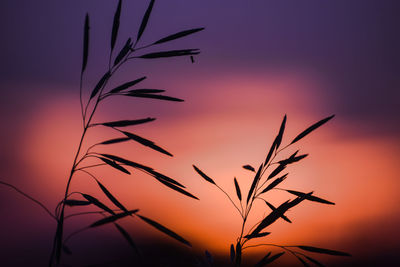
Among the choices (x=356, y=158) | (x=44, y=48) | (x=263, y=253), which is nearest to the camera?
(x=44, y=48)

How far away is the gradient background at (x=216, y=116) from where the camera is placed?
2.18m

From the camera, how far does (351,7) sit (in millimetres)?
2482

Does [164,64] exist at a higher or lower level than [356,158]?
higher

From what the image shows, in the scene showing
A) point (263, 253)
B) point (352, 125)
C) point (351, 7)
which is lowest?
point (263, 253)

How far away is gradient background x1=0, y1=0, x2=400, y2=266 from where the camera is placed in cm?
218

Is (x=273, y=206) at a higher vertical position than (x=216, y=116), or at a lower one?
lower

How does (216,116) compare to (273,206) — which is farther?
(216,116)

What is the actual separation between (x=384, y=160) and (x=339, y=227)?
637 mm

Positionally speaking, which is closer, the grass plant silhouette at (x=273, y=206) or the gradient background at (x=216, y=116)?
the grass plant silhouette at (x=273, y=206)

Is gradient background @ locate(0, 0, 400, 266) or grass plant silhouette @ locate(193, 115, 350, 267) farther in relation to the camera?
gradient background @ locate(0, 0, 400, 266)

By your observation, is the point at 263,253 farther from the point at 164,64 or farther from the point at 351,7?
the point at 351,7

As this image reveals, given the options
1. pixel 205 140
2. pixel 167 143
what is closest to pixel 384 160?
pixel 205 140

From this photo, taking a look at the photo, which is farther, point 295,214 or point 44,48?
point 295,214

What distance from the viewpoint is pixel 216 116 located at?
241 centimetres
